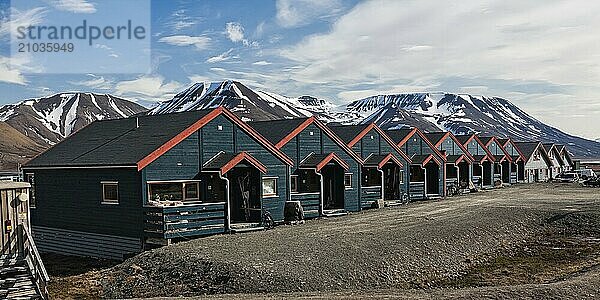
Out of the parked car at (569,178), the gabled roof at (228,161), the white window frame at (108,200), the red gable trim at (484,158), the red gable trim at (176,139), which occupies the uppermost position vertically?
the red gable trim at (176,139)

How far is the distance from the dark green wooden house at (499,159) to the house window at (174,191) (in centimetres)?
3846

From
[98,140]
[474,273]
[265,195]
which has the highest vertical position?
[98,140]

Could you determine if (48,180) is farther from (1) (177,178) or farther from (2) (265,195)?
(2) (265,195)

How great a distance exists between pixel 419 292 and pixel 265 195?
14.4m

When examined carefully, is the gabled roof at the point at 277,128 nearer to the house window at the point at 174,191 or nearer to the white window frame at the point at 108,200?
the house window at the point at 174,191

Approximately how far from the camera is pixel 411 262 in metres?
20.3

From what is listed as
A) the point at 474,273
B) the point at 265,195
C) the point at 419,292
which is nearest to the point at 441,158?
the point at 265,195

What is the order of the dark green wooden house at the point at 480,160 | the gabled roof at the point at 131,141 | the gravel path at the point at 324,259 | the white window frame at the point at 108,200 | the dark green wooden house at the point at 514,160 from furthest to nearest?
the dark green wooden house at the point at 514,160
the dark green wooden house at the point at 480,160
the gabled roof at the point at 131,141
the white window frame at the point at 108,200
the gravel path at the point at 324,259

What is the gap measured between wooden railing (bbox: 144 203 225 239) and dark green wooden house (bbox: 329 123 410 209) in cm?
1371

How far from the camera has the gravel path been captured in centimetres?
1794

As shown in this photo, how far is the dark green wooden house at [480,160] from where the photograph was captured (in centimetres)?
5656

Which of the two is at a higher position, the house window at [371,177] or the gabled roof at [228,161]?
the gabled roof at [228,161]

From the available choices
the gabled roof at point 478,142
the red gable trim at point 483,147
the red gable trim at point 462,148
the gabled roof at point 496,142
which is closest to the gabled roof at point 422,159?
the red gable trim at point 462,148

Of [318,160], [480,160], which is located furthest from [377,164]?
[480,160]
